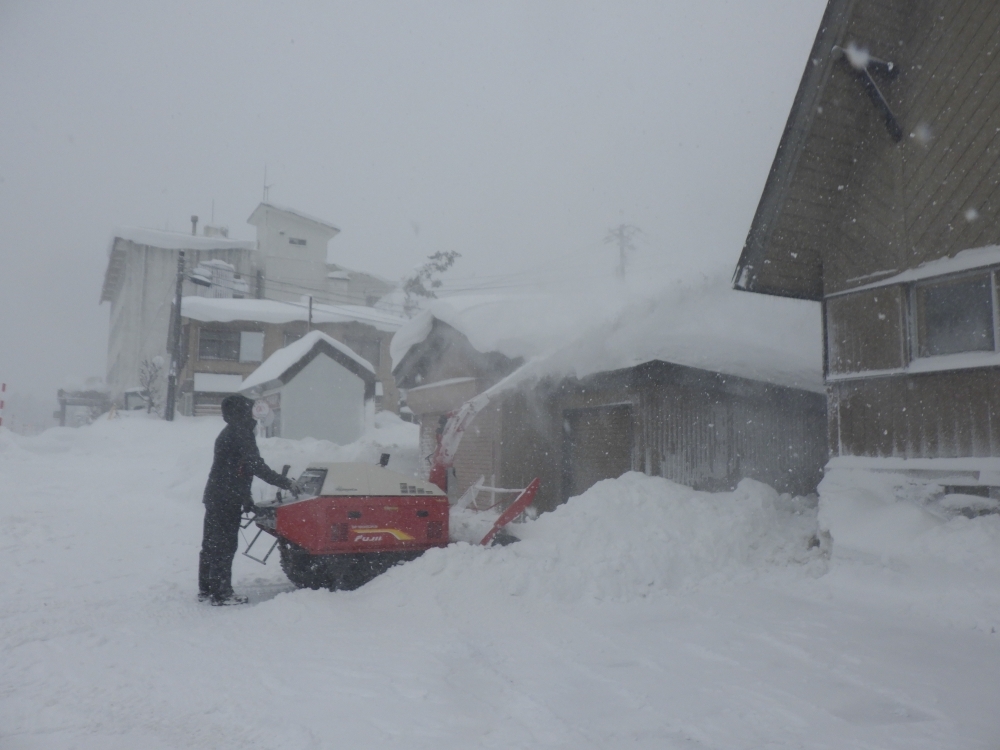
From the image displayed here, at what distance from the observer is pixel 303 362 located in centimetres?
2766

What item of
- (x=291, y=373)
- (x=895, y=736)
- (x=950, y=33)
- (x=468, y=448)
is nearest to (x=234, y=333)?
(x=291, y=373)

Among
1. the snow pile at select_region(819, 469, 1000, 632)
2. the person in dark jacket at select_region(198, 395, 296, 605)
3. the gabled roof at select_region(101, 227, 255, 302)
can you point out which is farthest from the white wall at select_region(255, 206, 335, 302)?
the snow pile at select_region(819, 469, 1000, 632)

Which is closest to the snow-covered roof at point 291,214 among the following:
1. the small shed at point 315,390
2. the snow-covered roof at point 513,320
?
the small shed at point 315,390

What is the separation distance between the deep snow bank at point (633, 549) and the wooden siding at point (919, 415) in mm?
1267

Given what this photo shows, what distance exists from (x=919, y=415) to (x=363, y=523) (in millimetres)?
6169

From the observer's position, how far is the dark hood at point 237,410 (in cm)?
738

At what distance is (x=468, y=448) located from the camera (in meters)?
14.9

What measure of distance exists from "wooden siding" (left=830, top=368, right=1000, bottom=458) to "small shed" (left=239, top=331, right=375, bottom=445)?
73.5ft

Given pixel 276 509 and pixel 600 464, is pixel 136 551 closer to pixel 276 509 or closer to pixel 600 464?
pixel 276 509

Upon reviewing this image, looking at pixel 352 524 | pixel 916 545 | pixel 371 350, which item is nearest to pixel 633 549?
pixel 916 545

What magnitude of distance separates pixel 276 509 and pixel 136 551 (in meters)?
3.53

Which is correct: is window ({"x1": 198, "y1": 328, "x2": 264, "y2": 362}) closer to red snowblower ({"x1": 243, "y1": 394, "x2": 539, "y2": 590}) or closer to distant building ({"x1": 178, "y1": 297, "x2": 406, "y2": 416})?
distant building ({"x1": 178, "y1": 297, "x2": 406, "y2": 416})

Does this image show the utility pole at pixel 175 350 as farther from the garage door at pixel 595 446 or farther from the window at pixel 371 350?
the garage door at pixel 595 446

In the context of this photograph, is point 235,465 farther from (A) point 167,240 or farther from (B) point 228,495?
(A) point 167,240
